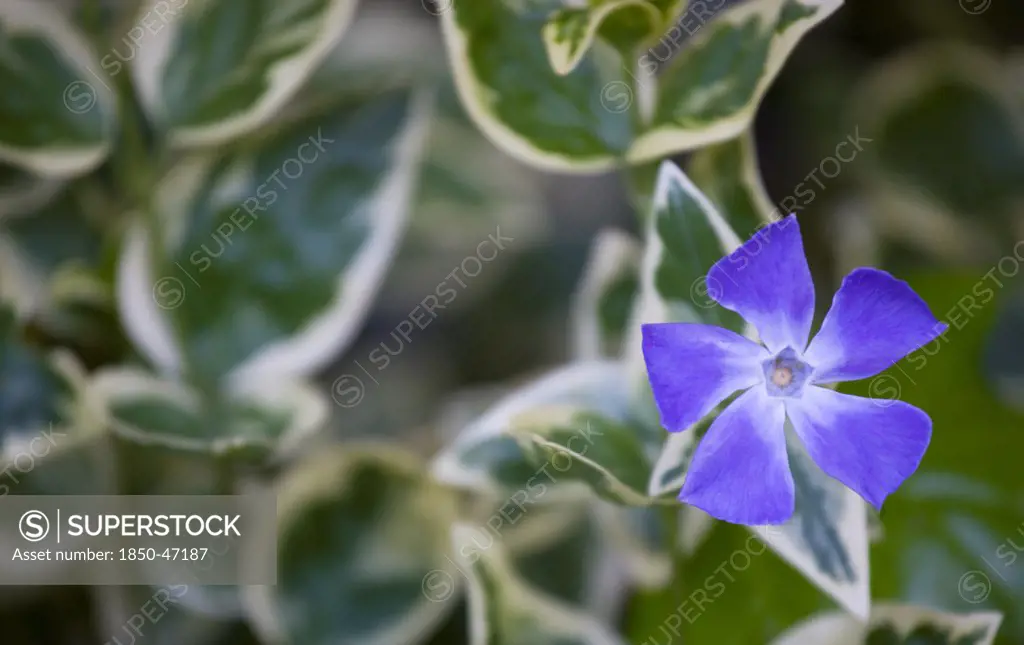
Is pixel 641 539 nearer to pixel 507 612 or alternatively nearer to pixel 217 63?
pixel 507 612

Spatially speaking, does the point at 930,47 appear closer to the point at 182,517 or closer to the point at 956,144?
the point at 956,144

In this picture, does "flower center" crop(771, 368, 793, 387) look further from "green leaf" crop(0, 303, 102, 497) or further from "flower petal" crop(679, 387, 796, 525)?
"green leaf" crop(0, 303, 102, 497)

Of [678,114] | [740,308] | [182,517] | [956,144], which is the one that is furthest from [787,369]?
[956,144]

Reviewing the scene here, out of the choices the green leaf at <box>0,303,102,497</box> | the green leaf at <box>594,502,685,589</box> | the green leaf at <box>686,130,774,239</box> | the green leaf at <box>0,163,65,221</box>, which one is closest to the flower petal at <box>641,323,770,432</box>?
the green leaf at <box>686,130,774,239</box>

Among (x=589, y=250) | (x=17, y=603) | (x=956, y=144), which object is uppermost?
(x=956, y=144)

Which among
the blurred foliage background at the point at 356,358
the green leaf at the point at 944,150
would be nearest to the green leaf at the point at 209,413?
the blurred foliage background at the point at 356,358

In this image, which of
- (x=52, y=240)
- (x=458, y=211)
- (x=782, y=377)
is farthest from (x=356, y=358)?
(x=782, y=377)
